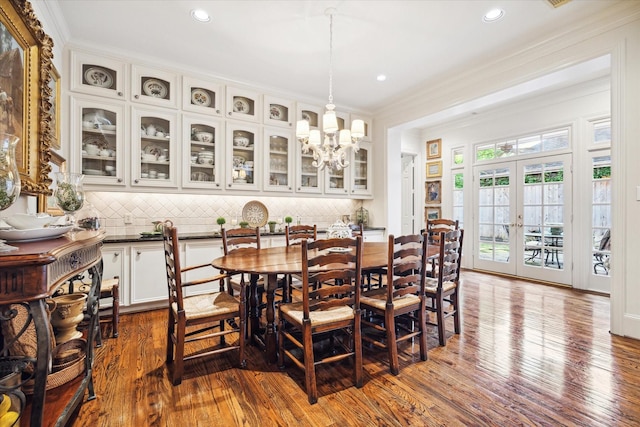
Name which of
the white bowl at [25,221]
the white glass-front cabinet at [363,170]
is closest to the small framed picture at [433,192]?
the white glass-front cabinet at [363,170]

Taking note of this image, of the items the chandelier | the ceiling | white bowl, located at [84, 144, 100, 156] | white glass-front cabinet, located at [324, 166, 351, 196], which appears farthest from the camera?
white glass-front cabinet, located at [324, 166, 351, 196]

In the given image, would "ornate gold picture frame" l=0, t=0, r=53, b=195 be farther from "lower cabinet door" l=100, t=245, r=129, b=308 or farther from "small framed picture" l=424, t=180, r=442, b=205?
"small framed picture" l=424, t=180, r=442, b=205

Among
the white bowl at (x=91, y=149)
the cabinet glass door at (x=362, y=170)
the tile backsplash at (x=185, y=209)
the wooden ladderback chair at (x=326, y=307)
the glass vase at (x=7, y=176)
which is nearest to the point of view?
the glass vase at (x=7, y=176)

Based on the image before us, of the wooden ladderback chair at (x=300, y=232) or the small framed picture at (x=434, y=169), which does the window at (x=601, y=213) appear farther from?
the wooden ladderback chair at (x=300, y=232)

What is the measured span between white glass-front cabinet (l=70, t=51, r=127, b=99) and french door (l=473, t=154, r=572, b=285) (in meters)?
5.66

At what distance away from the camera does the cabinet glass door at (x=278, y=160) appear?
4.33 m

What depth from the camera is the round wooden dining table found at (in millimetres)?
2084

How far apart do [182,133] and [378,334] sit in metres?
3.19

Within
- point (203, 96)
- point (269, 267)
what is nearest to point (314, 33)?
point (203, 96)

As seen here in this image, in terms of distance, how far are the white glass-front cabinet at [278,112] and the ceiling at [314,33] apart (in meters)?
0.39

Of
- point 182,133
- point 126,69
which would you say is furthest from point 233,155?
point 126,69

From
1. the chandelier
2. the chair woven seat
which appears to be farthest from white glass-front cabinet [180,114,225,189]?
the chair woven seat

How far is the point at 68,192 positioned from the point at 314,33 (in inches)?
98.9

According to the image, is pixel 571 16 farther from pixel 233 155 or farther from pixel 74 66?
pixel 74 66
